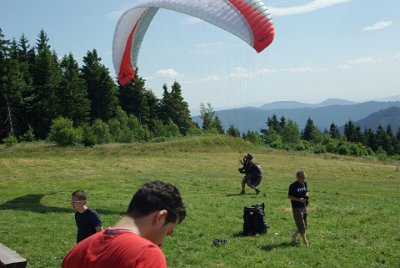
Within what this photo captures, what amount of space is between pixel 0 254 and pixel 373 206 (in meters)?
16.0

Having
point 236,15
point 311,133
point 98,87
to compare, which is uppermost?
point 98,87

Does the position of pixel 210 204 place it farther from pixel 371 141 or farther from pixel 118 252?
pixel 371 141

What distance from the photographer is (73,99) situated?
6412 cm

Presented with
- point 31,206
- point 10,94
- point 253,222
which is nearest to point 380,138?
point 10,94

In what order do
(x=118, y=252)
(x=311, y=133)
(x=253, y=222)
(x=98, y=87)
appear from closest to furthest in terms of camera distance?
(x=118, y=252) < (x=253, y=222) < (x=98, y=87) < (x=311, y=133)

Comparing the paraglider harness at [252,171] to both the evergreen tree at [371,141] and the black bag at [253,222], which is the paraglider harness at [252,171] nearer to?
the black bag at [253,222]

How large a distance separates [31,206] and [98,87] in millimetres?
55574

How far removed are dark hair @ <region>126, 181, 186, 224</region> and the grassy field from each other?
8.00m

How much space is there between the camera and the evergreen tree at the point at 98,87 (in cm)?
7175

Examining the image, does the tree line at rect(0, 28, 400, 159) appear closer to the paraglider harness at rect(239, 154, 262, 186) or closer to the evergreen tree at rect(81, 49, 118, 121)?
the evergreen tree at rect(81, 49, 118, 121)

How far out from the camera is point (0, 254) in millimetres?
7125

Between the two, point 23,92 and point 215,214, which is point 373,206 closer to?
point 215,214

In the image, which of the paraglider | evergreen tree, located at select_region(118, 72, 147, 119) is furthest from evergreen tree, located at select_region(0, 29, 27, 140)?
the paraglider

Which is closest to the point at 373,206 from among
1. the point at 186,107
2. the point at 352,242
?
the point at 352,242
